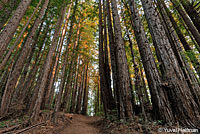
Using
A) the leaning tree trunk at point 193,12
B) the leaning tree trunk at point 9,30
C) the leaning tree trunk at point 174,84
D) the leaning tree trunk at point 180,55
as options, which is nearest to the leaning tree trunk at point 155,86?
the leaning tree trunk at point 174,84

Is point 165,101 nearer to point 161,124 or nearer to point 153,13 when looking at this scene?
point 161,124

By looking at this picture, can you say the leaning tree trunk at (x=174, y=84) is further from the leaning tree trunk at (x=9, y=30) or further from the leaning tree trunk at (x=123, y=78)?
the leaning tree trunk at (x=9, y=30)

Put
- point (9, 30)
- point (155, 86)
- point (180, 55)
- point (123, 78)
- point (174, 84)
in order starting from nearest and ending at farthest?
point (174, 84)
point (155, 86)
point (9, 30)
point (123, 78)
point (180, 55)

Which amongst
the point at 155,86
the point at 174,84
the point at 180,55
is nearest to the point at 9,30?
the point at 155,86

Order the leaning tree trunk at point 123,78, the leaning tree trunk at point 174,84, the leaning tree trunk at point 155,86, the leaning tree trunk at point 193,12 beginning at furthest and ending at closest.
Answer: the leaning tree trunk at point 193,12 < the leaning tree trunk at point 123,78 < the leaning tree trunk at point 155,86 < the leaning tree trunk at point 174,84

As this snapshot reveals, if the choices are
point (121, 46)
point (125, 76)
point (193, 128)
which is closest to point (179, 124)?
point (193, 128)

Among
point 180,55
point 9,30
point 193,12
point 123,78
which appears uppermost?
point 193,12

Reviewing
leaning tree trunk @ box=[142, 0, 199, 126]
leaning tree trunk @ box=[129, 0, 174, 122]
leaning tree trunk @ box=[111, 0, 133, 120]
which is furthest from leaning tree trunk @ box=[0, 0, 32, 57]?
leaning tree trunk @ box=[142, 0, 199, 126]

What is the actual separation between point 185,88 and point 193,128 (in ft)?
3.62

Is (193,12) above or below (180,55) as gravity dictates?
above

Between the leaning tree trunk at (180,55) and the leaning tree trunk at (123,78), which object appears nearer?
the leaning tree trunk at (123,78)

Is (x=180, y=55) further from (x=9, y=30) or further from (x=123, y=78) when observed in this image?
(x=9, y=30)

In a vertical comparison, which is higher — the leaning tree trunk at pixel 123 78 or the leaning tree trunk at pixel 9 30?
the leaning tree trunk at pixel 9 30

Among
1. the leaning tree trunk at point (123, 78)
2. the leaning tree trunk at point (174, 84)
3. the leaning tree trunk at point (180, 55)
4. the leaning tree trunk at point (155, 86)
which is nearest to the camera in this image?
the leaning tree trunk at point (174, 84)
